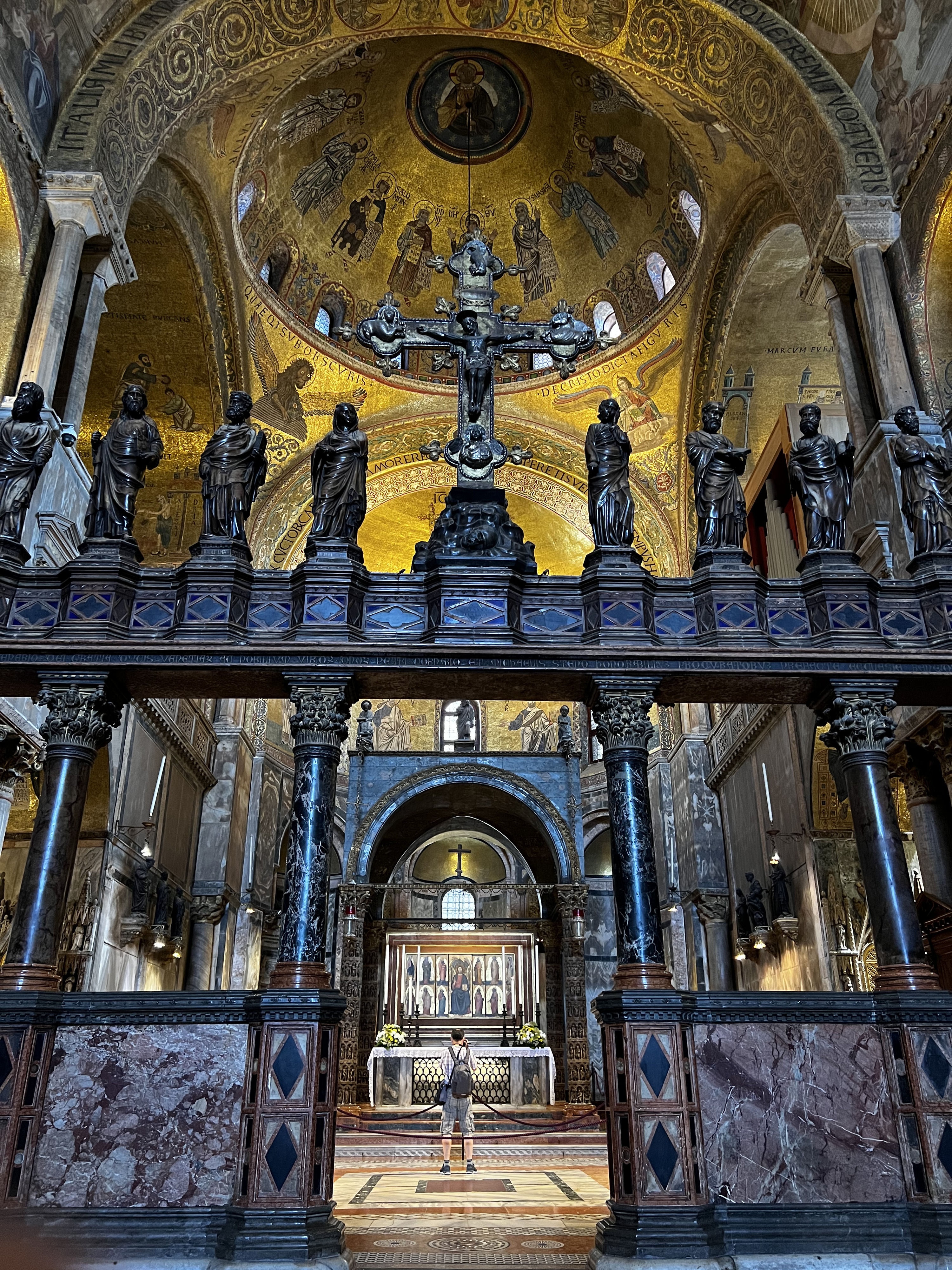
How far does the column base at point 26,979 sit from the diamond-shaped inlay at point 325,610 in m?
2.86

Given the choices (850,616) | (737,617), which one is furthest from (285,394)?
(850,616)

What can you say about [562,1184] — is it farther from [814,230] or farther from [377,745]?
[377,745]

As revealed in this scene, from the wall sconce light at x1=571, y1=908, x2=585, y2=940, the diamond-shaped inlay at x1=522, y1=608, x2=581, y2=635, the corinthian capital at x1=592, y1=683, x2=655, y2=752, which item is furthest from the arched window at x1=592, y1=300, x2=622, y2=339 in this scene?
the corinthian capital at x1=592, y1=683, x2=655, y2=752

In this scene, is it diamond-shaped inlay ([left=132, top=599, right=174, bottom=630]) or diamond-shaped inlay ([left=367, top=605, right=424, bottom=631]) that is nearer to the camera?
diamond-shaped inlay ([left=132, top=599, right=174, bottom=630])

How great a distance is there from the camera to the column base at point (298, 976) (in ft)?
20.4

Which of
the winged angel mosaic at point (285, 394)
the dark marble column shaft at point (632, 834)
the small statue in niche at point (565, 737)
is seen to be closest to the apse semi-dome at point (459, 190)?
the winged angel mosaic at point (285, 394)

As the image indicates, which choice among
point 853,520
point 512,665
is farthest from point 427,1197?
point 853,520

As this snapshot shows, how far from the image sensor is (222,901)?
1828 centimetres

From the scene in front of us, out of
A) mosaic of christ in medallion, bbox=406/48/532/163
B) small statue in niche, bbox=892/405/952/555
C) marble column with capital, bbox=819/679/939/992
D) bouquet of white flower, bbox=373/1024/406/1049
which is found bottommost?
bouquet of white flower, bbox=373/1024/406/1049

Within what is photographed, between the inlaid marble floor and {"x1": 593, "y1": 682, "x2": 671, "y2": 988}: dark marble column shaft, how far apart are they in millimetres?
1656

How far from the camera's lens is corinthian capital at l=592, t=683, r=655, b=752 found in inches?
276

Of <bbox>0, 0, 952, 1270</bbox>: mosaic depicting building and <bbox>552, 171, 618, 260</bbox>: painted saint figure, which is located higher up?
<bbox>552, 171, 618, 260</bbox>: painted saint figure

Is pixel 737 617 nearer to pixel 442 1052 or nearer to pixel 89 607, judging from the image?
pixel 89 607

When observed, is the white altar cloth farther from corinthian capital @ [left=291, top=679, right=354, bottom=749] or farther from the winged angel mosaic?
the winged angel mosaic
